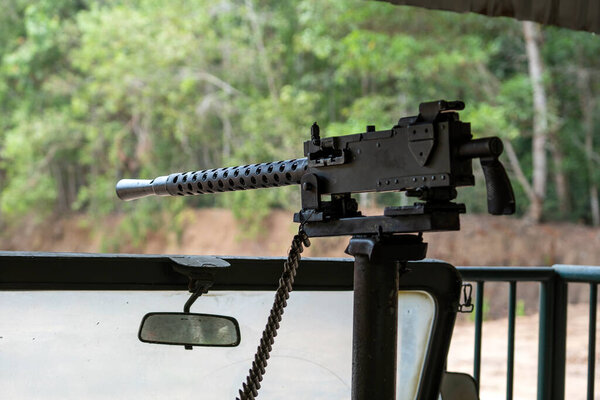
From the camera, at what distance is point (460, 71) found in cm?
1205

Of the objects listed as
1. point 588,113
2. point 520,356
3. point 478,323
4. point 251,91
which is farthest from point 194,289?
point 588,113

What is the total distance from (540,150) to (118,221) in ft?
23.5

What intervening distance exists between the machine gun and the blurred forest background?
398 inches

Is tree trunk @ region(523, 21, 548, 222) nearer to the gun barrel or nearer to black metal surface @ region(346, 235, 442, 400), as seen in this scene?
the gun barrel

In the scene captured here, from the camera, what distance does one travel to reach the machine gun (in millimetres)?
870

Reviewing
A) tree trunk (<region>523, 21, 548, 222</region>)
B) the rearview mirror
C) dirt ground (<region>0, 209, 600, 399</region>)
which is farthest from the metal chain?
tree trunk (<region>523, 21, 548, 222</region>)

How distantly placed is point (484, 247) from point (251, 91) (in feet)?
14.7

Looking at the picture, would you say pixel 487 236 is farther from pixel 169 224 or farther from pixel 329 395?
pixel 329 395

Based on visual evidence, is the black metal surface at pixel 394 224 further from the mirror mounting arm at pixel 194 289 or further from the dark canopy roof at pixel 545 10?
the dark canopy roof at pixel 545 10

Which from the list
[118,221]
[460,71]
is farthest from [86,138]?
[460,71]

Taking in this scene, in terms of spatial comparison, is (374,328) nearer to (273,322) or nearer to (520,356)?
(273,322)

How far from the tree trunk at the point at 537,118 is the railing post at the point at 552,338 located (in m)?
9.83

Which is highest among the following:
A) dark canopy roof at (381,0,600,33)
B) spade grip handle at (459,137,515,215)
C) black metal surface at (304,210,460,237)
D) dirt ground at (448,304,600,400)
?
dark canopy roof at (381,0,600,33)

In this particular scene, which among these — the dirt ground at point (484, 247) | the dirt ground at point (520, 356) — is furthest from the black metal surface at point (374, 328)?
the dirt ground at point (484, 247)
